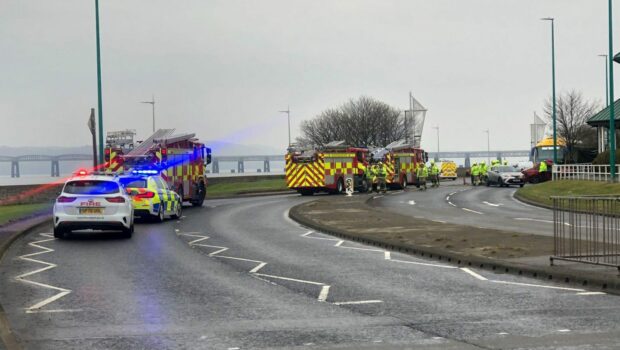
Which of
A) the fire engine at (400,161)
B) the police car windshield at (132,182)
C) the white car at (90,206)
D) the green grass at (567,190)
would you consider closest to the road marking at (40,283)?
the white car at (90,206)

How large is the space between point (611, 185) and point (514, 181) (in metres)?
17.8

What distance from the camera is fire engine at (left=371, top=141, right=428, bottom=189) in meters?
49.5

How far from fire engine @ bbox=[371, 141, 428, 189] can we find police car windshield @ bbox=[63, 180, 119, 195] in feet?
98.1

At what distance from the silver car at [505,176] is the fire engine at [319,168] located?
44.8 feet

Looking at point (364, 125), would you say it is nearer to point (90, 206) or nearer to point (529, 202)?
point (529, 202)

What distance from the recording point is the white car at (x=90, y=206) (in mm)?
18672

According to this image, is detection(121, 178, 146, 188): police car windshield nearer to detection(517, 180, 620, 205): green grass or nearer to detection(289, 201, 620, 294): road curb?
detection(289, 201, 620, 294): road curb

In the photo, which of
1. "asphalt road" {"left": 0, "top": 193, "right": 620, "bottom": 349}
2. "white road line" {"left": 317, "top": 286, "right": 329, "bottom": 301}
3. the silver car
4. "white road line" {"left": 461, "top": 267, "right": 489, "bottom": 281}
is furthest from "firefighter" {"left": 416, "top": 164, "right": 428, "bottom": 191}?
"white road line" {"left": 317, "top": 286, "right": 329, "bottom": 301}

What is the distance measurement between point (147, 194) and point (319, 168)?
759 inches

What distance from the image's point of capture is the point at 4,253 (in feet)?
52.8

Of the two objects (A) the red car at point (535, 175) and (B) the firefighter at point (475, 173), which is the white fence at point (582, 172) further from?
(B) the firefighter at point (475, 173)

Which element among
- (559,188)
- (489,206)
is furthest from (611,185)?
(489,206)

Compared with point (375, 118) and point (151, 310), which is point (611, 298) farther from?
point (375, 118)

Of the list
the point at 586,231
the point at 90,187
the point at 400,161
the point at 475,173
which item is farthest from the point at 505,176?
the point at 586,231
